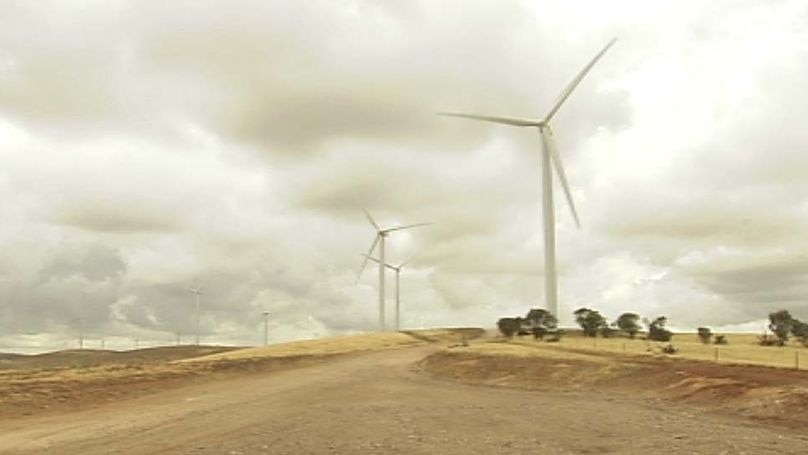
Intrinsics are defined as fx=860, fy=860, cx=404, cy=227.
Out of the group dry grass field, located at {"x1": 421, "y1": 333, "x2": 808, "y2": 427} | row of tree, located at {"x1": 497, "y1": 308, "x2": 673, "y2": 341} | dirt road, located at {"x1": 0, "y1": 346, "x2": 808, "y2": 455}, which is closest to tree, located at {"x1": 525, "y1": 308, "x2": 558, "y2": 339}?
row of tree, located at {"x1": 497, "y1": 308, "x2": 673, "y2": 341}

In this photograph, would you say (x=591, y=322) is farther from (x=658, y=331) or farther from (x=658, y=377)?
(x=658, y=377)

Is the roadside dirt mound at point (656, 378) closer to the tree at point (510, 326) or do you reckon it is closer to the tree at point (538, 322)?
the tree at point (538, 322)

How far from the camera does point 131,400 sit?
163ft

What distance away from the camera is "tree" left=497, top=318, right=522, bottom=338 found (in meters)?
144

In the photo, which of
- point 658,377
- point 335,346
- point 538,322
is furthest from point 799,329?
point 658,377

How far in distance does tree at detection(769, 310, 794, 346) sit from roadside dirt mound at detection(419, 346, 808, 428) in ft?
178

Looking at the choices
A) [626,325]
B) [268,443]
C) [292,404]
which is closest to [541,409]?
[292,404]

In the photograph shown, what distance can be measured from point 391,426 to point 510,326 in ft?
377

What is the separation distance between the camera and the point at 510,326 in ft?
474

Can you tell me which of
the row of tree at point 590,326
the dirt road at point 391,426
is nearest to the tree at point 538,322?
the row of tree at point 590,326

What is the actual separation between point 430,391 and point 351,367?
27.3 metres

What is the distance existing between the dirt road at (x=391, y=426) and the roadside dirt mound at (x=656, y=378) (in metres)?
1.83

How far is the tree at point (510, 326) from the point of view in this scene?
14400 cm

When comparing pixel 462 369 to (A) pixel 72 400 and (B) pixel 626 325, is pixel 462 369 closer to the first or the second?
(A) pixel 72 400
